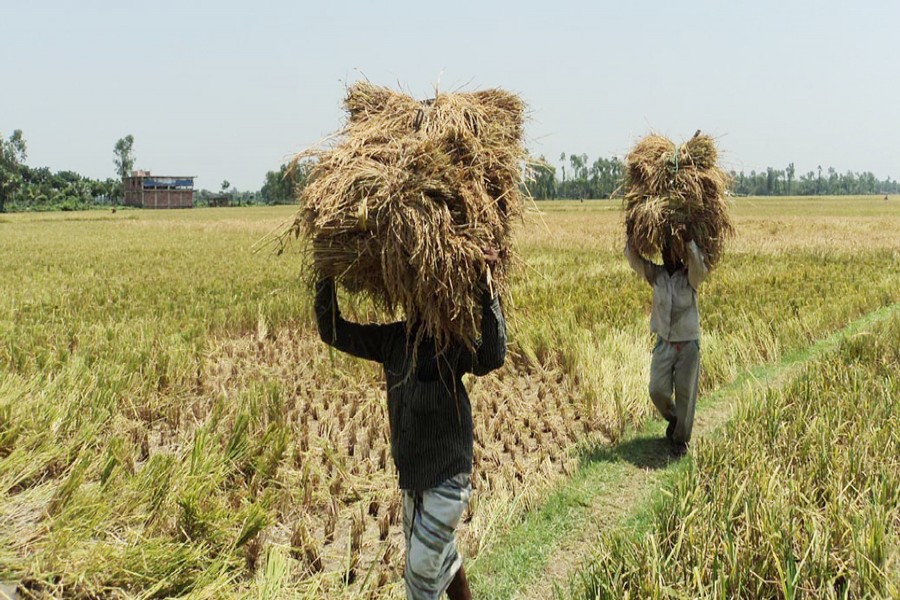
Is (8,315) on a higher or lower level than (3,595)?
higher

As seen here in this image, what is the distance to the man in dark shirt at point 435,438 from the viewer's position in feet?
7.98

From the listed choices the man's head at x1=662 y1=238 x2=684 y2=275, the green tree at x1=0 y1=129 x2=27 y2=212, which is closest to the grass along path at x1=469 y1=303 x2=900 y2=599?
the man's head at x1=662 y1=238 x2=684 y2=275

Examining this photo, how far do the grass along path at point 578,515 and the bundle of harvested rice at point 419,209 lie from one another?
126cm

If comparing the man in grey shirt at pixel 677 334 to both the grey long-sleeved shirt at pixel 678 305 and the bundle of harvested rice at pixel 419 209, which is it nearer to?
the grey long-sleeved shirt at pixel 678 305

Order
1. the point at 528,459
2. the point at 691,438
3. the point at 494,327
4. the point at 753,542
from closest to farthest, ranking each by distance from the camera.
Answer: the point at 494,327 < the point at 753,542 < the point at 528,459 < the point at 691,438

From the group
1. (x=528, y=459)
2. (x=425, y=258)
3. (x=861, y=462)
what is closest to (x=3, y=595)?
(x=425, y=258)

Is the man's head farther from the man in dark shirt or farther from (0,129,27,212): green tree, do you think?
(0,129,27,212): green tree

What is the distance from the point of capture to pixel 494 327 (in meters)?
2.45

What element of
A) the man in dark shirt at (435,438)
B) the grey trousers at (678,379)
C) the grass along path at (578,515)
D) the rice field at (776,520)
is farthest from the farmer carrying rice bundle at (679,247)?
the man in dark shirt at (435,438)

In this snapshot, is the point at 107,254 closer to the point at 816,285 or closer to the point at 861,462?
the point at 816,285

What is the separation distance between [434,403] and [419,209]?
0.75 m

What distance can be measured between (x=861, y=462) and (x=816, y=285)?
8117 millimetres

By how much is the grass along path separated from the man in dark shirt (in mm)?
503

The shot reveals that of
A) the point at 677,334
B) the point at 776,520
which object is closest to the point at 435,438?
the point at 776,520
